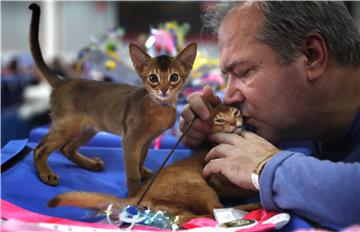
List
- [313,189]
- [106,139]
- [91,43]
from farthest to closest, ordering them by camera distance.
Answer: [91,43] → [106,139] → [313,189]

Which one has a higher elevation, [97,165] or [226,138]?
[226,138]

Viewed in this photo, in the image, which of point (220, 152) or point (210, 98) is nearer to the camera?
point (220, 152)

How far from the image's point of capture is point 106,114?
106 cm

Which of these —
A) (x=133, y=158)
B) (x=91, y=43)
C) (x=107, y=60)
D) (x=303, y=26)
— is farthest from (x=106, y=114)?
(x=91, y=43)

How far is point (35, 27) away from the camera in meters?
1.03

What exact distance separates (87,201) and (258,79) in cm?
45

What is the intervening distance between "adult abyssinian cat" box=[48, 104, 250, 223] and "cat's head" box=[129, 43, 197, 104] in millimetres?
170

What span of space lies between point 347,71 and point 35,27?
74 centimetres

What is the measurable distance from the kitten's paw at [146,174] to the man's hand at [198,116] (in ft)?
0.46

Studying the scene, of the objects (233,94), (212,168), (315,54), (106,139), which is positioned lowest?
(106,139)

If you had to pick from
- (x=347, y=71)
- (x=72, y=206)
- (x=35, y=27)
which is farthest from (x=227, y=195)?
(x=35, y=27)

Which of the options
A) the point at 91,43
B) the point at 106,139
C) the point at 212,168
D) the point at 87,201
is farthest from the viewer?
the point at 91,43

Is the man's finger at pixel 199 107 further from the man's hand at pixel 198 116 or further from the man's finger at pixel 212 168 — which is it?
the man's finger at pixel 212 168

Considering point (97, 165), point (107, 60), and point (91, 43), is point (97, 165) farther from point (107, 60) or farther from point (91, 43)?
point (91, 43)
